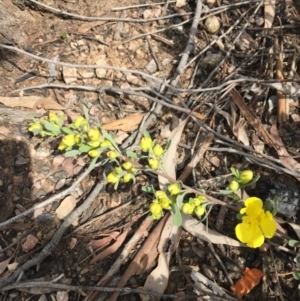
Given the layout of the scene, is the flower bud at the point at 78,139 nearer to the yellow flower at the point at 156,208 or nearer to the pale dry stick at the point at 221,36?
the yellow flower at the point at 156,208

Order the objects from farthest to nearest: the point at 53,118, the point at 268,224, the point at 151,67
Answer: the point at 151,67 → the point at 53,118 → the point at 268,224

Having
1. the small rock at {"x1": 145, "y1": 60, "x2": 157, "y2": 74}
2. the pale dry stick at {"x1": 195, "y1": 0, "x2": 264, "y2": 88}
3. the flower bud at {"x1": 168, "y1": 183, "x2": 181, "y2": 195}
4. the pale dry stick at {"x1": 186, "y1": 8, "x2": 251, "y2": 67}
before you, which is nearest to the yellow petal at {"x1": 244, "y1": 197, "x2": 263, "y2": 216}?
the flower bud at {"x1": 168, "y1": 183, "x2": 181, "y2": 195}

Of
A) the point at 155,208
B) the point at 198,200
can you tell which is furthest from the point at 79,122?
the point at 198,200

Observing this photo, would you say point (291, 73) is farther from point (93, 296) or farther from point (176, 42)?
point (93, 296)

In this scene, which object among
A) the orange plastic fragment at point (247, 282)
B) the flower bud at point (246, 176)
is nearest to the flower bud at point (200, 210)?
the flower bud at point (246, 176)

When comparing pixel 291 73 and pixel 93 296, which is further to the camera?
pixel 291 73

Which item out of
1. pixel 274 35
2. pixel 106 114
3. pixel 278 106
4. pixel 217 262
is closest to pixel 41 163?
pixel 106 114

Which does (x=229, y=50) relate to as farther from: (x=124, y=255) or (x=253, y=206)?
(x=124, y=255)
